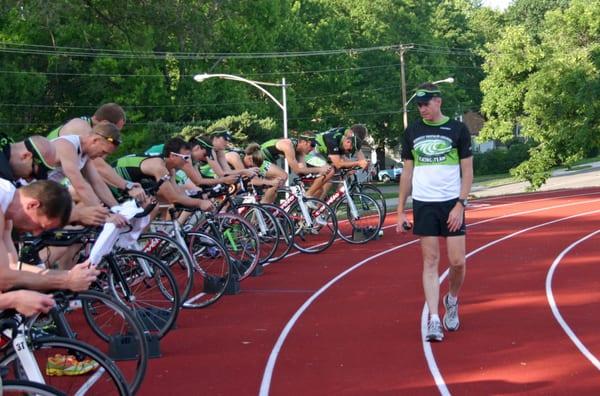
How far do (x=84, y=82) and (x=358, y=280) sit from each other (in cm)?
3920

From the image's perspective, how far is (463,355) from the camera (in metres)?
7.71

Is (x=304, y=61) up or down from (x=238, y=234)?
up

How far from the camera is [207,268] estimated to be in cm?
1029

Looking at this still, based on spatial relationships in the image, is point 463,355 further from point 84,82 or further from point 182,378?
point 84,82

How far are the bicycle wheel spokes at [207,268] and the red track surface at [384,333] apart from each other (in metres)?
0.17

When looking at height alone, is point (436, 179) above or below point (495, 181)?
above

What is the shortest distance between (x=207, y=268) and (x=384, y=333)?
7.51 ft

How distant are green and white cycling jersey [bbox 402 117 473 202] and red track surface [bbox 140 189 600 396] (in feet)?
4.07

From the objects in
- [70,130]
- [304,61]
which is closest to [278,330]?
[70,130]

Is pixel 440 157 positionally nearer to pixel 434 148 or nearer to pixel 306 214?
pixel 434 148


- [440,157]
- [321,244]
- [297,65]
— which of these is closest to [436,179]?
[440,157]

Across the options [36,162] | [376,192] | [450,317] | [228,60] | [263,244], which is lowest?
[450,317]

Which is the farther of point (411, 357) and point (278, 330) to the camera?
point (278, 330)

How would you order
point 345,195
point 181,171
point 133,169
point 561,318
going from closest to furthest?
point 561,318 < point 133,169 < point 181,171 < point 345,195
